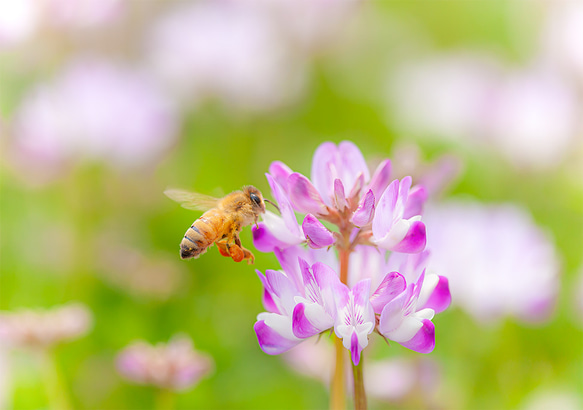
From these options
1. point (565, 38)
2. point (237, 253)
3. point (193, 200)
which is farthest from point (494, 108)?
point (237, 253)

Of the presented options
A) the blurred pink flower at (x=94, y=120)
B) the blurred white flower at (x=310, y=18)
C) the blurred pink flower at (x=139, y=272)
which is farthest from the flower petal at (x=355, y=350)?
the blurred white flower at (x=310, y=18)

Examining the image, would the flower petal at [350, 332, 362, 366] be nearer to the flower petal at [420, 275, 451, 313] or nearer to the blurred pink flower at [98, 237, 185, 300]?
the flower petal at [420, 275, 451, 313]

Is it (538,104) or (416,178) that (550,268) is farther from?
(538,104)

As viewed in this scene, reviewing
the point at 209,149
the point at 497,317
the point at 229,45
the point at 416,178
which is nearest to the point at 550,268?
the point at 497,317

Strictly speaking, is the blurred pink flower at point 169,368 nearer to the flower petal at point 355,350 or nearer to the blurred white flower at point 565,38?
the flower petal at point 355,350

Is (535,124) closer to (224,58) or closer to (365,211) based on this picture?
(224,58)

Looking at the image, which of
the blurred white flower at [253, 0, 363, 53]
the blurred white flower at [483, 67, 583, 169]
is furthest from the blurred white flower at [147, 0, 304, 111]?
the blurred white flower at [483, 67, 583, 169]
